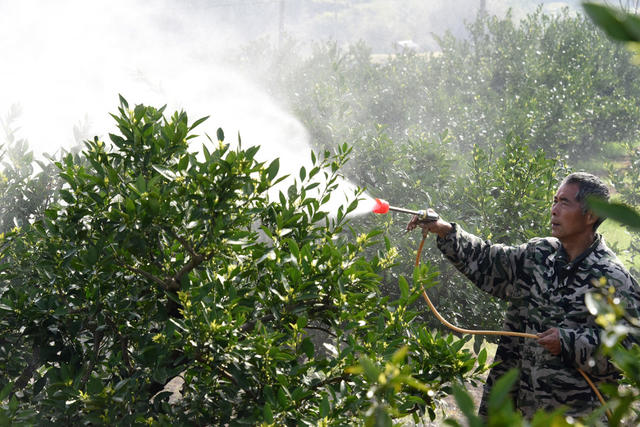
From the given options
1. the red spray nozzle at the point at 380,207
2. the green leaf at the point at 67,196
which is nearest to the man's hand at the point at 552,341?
the red spray nozzle at the point at 380,207

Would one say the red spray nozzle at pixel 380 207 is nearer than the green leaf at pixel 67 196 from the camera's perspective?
No

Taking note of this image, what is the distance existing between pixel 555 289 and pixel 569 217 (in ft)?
1.17

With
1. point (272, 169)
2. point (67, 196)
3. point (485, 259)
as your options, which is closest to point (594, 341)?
point (485, 259)

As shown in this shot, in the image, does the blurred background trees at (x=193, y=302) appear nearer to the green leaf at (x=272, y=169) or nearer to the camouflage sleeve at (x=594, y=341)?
the green leaf at (x=272, y=169)

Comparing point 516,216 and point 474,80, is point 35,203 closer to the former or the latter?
point 516,216

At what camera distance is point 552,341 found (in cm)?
285

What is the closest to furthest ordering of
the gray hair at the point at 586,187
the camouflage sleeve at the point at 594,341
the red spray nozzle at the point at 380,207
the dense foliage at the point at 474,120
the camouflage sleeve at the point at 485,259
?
the camouflage sleeve at the point at 594,341 < the gray hair at the point at 586,187 < the camouflage sleeve at the point at 485,259 < the red spray nozzle at the point at 380,207 < the dense foliage at the point at 474,120

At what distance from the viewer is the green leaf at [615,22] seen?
0.70 m

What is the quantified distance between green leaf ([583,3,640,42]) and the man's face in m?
2.51

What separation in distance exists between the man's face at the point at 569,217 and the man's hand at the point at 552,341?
52cm

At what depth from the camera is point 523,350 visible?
10.4ft

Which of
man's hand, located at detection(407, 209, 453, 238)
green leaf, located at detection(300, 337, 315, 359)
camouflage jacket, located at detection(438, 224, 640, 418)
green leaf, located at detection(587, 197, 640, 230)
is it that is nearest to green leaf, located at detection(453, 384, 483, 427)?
green leaf, located at detection(587, 197, 640, 230)

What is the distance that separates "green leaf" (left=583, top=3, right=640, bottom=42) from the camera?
703 mm

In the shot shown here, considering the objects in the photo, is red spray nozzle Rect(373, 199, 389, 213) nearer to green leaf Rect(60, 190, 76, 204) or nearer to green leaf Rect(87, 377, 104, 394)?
green leaf Rect(60, 190, 76, 204)
